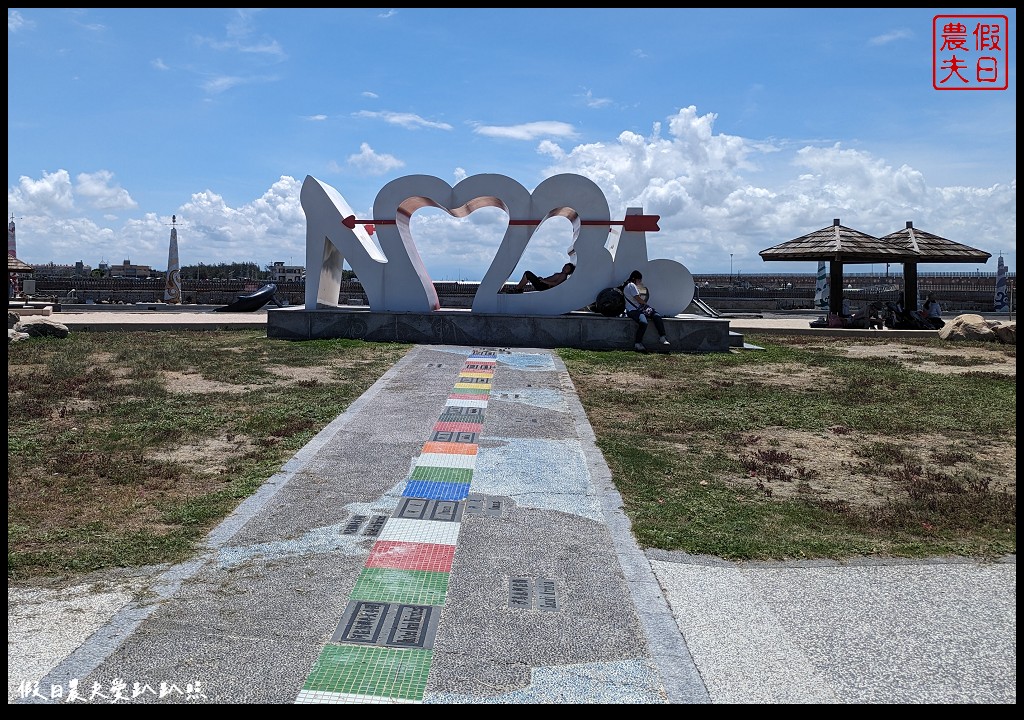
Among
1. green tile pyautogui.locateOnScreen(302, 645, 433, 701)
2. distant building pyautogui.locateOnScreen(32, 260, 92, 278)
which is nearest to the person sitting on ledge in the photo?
green tile pyautogui.locateOnScreen(302, 645, 433, 701)

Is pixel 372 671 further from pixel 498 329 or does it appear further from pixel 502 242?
pixel 502 242

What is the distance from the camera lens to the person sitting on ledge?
17.0 metres

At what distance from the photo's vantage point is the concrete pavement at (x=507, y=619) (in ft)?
10.8

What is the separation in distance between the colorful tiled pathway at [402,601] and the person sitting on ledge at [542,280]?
33.7 ft

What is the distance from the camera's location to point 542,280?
17.0 metres

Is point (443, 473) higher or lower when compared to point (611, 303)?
lower

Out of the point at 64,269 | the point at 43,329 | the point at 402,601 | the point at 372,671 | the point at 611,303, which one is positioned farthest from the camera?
the point at 64,269

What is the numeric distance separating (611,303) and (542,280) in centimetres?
177

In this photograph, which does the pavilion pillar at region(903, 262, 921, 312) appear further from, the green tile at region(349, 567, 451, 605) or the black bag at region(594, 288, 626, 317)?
the green tile at region(349, 567, 451, 605)

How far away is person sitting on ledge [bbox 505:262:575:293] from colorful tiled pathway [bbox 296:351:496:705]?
404 inches

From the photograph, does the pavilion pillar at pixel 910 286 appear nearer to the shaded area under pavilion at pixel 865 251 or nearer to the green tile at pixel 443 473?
the shaded area under pavilion at pixel 865 251

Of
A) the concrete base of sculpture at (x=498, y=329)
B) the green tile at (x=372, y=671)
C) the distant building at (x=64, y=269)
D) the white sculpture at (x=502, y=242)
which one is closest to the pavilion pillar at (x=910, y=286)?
the concrete base of sculpture at (x=498, y=329)

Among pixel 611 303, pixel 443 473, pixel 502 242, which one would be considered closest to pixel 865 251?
pixel 611 303

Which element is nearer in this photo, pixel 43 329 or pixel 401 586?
pixel 401 586
